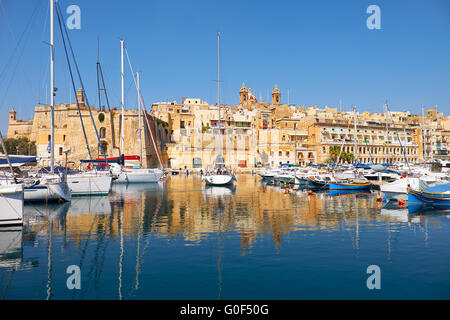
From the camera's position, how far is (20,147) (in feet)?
187

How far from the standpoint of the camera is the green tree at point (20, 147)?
5632cm

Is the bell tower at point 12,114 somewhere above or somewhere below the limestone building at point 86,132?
above

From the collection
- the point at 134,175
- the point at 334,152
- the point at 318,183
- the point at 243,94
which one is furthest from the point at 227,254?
the point at 243,94

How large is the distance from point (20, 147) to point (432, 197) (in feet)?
190

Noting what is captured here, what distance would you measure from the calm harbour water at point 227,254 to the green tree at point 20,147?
151ft

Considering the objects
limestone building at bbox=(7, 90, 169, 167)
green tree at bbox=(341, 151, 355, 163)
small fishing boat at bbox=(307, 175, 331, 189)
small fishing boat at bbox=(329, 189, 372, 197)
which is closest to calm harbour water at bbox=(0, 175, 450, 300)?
small fishing boat at bbox=(329, 189, 372, 197)

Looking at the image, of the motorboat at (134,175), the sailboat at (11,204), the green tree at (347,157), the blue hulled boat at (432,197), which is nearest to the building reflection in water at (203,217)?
the sailboat at (11,204)

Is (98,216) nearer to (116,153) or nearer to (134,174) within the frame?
(134,174)

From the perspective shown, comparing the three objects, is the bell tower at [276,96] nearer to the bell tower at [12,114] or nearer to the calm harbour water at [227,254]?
the bell tower at [12,114]

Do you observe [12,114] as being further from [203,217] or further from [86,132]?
[203,217]

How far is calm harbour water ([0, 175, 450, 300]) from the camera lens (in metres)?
7.22

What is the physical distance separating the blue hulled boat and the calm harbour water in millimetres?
2814
